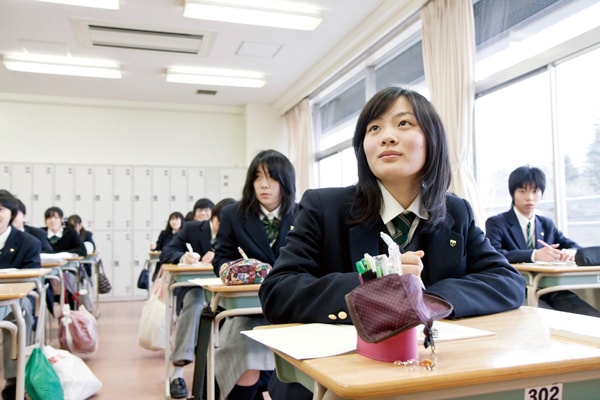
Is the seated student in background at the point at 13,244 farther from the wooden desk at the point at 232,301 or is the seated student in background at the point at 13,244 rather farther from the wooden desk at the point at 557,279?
the wooden desk at the point at 557,279

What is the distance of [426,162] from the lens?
1.32 m

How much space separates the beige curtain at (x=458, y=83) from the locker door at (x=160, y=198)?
537 centimetres

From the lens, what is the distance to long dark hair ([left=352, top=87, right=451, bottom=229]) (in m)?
1.29

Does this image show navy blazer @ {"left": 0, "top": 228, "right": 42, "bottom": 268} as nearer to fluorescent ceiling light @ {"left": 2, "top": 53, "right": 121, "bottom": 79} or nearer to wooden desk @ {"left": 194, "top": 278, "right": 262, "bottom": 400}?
wooden desk @ {"left": 194, "top": 278, "right": 262, "bottom": 400}

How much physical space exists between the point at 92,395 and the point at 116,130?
21.4ft

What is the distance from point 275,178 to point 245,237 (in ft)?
1.12

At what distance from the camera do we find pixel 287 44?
6.27m

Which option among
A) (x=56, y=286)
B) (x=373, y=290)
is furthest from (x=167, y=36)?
(x=373, y=290)

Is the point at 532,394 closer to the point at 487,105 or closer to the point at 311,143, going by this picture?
the point at 487,105

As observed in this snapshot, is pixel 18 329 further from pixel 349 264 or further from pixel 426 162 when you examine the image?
pixel 426 162

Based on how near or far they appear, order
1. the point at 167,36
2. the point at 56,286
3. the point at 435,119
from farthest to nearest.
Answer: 1. the point at 167,36
2. the point at 56,286
3. the point at 435,119

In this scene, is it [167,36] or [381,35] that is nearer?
[381,35]

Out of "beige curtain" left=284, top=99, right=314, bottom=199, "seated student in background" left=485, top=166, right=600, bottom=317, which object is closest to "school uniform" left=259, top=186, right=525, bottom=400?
"seated student in background" left=485, top=166, right=600, bottom=317

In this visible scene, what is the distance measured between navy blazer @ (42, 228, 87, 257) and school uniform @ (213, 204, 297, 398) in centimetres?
428
